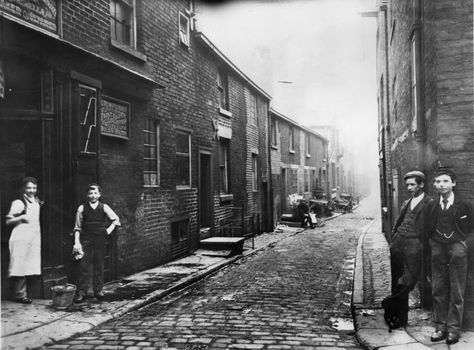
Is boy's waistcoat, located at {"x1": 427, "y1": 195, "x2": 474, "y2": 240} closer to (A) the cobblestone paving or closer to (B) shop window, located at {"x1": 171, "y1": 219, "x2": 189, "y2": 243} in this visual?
(A) the cobblestone paving

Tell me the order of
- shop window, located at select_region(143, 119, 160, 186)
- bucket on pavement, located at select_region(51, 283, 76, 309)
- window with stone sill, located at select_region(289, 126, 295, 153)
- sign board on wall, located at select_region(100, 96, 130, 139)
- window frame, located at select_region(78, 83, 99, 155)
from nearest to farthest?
bucket on pavement, located at select_region(51, 283, 76, 309) → window frame, located at select_region(78, 83, 99, 155) → sign board on wall, located at select_region(100, 96, 130, 139) → shop window, located at select_region(143, 119, 160, 186) → window with stone sill, located at select_region(289, 126, 295, 153)

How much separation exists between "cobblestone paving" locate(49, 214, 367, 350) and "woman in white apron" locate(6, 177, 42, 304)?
154cm

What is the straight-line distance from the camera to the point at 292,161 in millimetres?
26703

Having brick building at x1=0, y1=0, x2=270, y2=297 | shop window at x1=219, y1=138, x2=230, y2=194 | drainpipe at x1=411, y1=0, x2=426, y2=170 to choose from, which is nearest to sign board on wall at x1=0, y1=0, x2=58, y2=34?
brick building at x1=0, y1=0, x2=270, y2=297

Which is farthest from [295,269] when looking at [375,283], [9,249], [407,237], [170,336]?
[9,249]

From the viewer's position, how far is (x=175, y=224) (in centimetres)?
1127

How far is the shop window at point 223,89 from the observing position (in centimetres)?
1530

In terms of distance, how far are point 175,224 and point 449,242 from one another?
24.5 ft

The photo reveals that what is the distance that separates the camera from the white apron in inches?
247

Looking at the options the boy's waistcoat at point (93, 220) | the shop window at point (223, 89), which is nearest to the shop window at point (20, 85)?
the boy's waistcoat at point (93, 220)

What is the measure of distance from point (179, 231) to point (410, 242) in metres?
6.83

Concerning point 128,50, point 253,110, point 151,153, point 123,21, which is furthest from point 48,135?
point 253,110

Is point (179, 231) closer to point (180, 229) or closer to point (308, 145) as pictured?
point (180, 229)

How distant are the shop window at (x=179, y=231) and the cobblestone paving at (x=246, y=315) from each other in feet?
5.59
